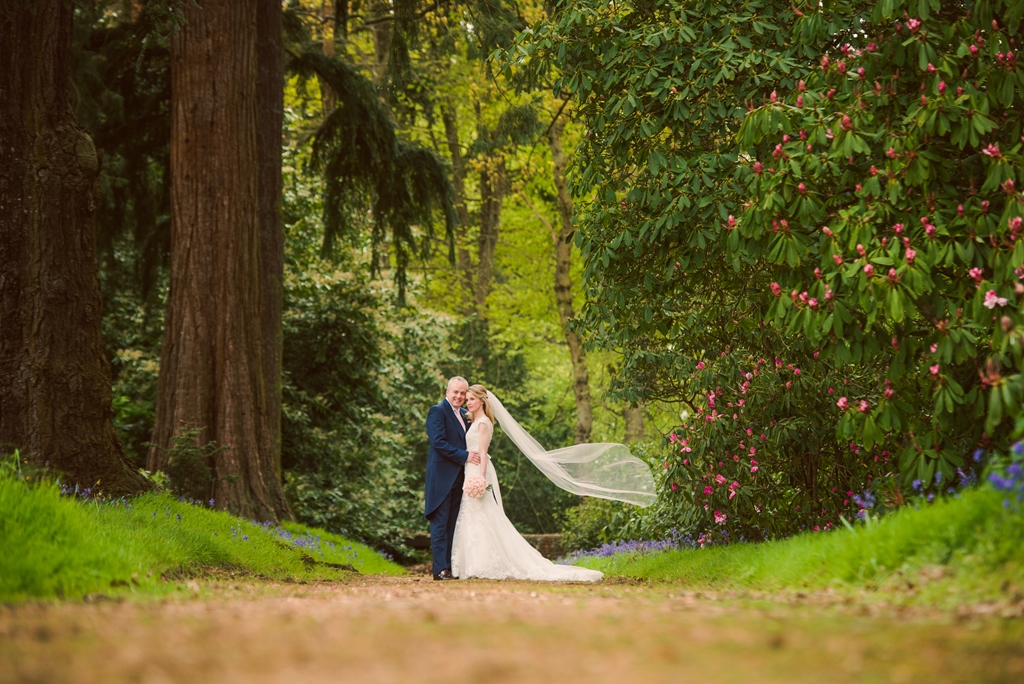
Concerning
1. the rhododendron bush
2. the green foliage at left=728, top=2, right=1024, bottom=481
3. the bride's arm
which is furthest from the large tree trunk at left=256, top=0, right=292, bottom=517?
A: the green foliage at left=728, top=2, right=1024, bottom=481

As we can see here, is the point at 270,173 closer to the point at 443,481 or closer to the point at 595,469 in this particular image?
the point at 443,481

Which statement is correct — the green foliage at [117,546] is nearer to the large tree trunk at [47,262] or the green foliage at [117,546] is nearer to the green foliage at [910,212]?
the large tree trunk at [47,262]

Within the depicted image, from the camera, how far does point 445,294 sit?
25438mm

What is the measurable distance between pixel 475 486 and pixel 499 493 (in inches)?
17.6

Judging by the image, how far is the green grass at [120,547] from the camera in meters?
4.72

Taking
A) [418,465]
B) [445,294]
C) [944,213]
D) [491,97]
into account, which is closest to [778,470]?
[944,213]

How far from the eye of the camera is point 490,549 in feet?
30.1

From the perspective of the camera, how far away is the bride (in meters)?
9.08

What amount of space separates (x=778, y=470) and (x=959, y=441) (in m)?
2.44

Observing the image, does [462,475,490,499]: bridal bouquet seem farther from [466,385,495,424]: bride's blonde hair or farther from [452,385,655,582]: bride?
[466,385,495,424]: bride's blonde hair

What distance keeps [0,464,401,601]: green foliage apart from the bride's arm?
6.14 feet

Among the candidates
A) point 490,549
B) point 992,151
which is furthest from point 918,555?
point 490,549

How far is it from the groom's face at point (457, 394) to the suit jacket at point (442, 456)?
4.4 inches

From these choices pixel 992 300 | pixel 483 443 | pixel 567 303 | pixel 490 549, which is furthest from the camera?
pixel 567 303
